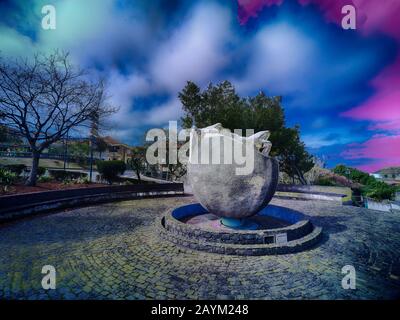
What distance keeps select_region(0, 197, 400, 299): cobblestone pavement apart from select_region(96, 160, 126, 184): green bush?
11089 mm

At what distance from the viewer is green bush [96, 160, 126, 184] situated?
1838cm

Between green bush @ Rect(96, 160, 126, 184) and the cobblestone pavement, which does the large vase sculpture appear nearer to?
the cobblestone pavement

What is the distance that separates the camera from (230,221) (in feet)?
23.3

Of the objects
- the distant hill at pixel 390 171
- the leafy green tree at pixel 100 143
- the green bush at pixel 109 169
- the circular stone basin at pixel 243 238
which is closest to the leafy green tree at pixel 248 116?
the green bush at pixel 109 169

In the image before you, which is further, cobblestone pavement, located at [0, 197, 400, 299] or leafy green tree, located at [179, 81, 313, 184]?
leafy green tree, located at [179, 81, 313, 184]

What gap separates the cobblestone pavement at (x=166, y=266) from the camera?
12.1 ft

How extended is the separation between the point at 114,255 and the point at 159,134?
58.8ft

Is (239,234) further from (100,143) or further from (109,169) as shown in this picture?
(100,143)

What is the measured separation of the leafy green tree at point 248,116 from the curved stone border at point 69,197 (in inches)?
303

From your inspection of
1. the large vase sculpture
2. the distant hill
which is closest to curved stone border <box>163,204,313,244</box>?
the large vase sculpture

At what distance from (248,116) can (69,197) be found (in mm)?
15046

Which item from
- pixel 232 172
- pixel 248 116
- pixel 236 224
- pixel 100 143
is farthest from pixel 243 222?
pixel 100 143

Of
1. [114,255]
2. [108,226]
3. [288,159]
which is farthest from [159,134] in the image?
[114,255]
